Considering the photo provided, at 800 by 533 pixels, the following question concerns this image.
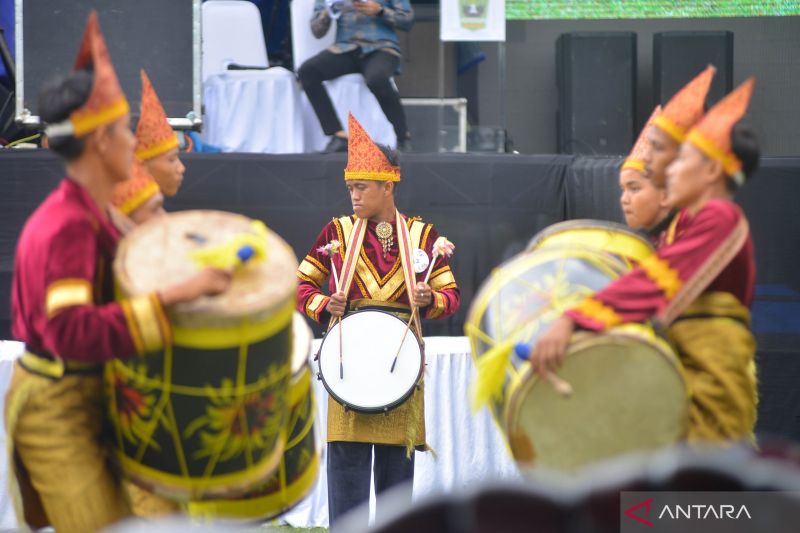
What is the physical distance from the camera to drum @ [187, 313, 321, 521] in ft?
9.59

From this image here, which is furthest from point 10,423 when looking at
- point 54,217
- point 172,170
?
point 172,170

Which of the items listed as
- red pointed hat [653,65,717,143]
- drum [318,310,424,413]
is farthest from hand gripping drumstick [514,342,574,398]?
drum [318,310,424,413]

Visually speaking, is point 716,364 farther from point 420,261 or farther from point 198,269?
point 420,261

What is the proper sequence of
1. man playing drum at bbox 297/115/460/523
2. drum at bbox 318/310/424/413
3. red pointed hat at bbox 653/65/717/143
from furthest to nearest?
man playing drum at bbox 297/115/460/523, drum at bbox 318/310/424/413, red pointed hat at bbox 653/65/717/143

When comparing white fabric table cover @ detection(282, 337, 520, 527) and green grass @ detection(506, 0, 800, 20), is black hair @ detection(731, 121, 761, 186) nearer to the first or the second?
white fabric table cover @ detection(282, 337, 520, 527)

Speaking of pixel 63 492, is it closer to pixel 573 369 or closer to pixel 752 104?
pixel 573 369

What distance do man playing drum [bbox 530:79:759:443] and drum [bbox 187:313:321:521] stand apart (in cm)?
75

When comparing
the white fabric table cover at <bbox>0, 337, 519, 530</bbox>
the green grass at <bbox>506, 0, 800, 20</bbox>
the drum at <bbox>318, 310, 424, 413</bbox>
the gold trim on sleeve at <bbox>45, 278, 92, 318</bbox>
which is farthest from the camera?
the green grass at <bbox>506, 0, 800, 20</bbox>

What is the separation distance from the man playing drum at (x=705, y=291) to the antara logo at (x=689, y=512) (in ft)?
4.07

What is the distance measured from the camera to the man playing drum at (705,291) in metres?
2.81

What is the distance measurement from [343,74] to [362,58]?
0.53 feet

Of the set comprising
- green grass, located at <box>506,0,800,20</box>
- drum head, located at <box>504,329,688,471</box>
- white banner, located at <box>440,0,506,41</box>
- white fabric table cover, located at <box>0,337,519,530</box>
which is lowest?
white fabric table cover, located at <box>0,337,519,530</box>

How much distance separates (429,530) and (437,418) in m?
4.13

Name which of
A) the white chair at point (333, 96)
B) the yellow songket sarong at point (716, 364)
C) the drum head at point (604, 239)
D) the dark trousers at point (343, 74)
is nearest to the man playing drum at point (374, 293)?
the drum head at point (604, 239)
